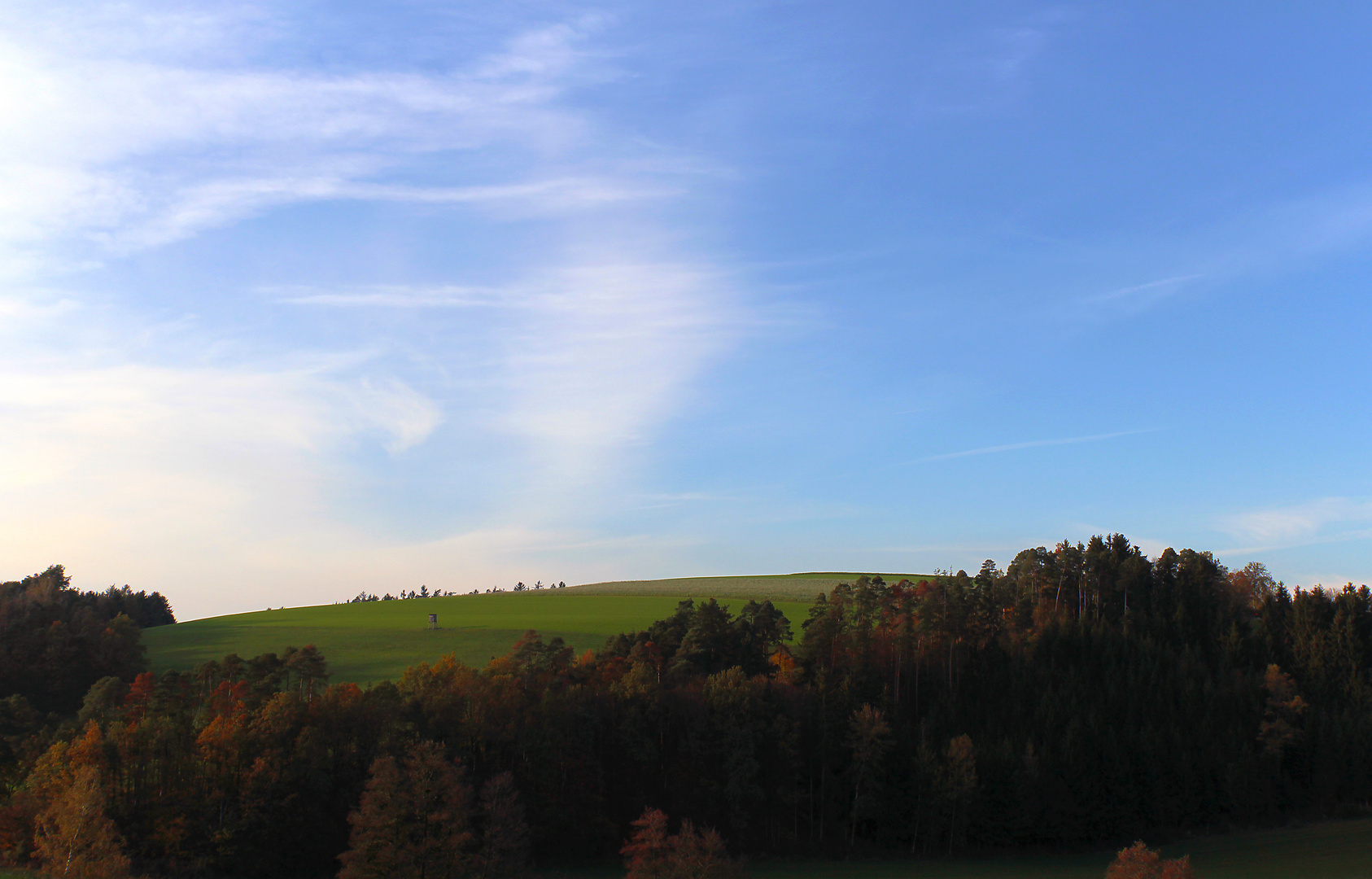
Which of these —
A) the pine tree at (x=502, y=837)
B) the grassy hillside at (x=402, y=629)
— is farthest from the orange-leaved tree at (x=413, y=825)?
the grassy hillside at (x=402, y=629)

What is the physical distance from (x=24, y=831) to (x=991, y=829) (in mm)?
75263

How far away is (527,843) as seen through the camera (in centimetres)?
6362

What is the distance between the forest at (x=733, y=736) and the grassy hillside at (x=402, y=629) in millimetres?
10591

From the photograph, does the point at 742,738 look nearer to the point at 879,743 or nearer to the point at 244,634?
the point at 879,743

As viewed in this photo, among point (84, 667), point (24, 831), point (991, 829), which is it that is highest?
point (84, 667)

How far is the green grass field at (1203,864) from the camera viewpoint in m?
64.8

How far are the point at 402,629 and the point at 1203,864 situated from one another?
9912 centimetres

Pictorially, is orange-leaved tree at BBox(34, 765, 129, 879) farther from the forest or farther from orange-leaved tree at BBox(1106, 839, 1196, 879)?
orange-leaved tree at BBox(1106, 839, 1196, 879)

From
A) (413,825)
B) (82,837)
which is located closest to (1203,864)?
(413,825)

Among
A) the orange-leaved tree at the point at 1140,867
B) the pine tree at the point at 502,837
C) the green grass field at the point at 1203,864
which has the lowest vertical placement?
the green grass field at the point at 1203,864

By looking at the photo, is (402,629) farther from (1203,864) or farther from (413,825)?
(1203,864)

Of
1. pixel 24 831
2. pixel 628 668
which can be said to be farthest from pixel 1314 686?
pixel 24 831

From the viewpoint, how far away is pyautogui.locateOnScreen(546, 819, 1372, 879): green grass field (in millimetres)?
64750

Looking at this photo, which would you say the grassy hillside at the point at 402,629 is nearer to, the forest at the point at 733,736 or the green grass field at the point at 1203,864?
the forest at the point at 733,736
